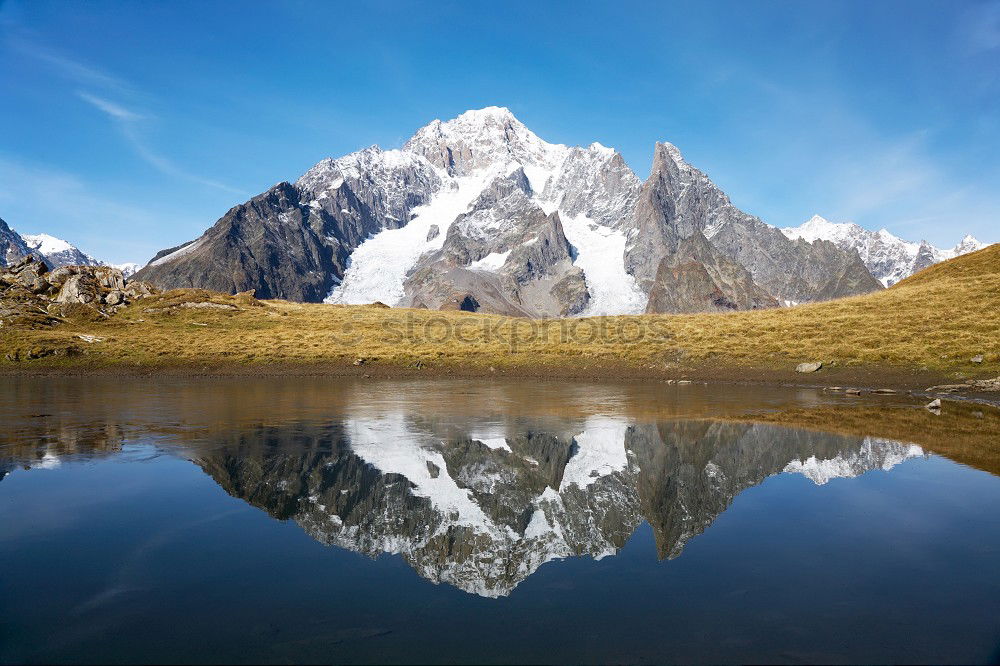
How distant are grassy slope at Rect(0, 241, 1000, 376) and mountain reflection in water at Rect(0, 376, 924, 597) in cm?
2393

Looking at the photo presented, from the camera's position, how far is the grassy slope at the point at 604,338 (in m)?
42.2

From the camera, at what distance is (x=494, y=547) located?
408 inches

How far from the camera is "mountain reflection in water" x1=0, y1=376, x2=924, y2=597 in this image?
1058cm

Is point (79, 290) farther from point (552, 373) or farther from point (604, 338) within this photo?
point (604, 338)

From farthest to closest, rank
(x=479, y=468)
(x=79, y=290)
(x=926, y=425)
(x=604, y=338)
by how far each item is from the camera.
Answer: (x=79, y=290) < (x=604, y=338) < (x=926, y=425) < (x=479, y=468)

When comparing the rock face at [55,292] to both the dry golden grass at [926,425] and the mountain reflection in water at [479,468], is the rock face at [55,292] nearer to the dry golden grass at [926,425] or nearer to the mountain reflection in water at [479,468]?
the mountain reflection in water at [479,468]

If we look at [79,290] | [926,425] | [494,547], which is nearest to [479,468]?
[494,547]

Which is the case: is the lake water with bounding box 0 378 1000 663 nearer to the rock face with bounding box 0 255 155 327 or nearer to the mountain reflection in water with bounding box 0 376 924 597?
the mountain reflection in water with bounding box 0 376 924 597

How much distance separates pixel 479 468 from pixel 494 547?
5420mm

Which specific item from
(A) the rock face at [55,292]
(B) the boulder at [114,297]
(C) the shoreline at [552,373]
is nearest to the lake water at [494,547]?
(C) the shoreline at [552,373]

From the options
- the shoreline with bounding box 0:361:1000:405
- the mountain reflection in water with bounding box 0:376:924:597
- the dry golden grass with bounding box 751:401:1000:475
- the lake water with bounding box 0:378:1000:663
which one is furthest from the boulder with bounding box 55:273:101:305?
the dry golden grass with bounding box 751:401:1000:475

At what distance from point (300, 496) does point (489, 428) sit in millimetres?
9844

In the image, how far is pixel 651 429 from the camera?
834 inches

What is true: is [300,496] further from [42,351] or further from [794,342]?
[42,351]
